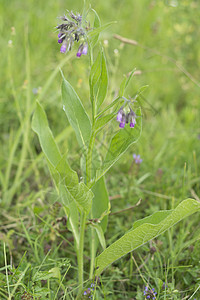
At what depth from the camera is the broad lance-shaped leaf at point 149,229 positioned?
1501mm

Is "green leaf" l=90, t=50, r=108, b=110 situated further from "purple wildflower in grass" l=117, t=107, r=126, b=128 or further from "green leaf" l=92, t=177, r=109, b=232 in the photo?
"green leaf" l=92, t=177, r=109, b=232

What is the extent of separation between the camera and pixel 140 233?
5.15ft

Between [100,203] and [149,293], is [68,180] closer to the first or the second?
[100,203]

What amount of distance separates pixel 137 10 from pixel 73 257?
3526 mm

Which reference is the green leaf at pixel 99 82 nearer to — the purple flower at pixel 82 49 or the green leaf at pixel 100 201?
the purple flower at pixel 82 49

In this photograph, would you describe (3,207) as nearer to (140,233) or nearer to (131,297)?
(131,297)

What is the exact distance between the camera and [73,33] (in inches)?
57.7

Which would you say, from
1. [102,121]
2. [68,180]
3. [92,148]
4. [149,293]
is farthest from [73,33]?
[149,293]

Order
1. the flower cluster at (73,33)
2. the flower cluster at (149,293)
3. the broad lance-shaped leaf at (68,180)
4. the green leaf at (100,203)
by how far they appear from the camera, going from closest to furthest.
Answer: the flower cluster at (73,33) < the broad lance-shaped leaf at (68,180) < the flower cluster at (149,293) < the green leaf at (100,203)

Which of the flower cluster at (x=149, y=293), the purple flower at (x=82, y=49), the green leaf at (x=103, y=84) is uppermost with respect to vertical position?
the purple flower at (x=82, y=49)

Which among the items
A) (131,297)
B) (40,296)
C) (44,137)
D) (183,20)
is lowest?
(131,297)

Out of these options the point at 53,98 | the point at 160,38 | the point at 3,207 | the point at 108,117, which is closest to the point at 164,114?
the point at 53,98

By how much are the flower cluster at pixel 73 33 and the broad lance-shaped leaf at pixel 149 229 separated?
714 millimetres

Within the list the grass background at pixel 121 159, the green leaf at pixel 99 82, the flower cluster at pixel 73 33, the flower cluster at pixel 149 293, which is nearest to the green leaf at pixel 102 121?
the green leaf at pixel 99 82
